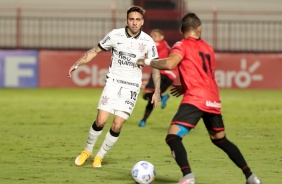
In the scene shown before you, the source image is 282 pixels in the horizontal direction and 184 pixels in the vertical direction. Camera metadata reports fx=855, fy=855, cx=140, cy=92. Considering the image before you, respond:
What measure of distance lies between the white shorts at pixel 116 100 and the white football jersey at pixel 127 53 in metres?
0.10

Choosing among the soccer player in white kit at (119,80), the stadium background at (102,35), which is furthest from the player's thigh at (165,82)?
the stadium background at (102,35)

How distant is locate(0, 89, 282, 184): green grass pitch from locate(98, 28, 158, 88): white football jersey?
1198mm

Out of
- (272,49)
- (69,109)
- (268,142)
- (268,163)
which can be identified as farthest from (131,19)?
(272,49)

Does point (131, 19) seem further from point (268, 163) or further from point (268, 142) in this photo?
point (268, 142)

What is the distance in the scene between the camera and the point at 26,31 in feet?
96.4

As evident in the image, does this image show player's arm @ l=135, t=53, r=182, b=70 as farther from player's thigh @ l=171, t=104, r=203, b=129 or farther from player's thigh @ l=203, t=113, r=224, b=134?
player's thigh @ l=203, t=113, r=224, b=134

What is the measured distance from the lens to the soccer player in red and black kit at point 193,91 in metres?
9.51

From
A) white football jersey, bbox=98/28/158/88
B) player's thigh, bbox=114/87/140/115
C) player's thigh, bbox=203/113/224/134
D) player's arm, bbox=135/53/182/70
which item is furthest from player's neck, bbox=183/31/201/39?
player's thigh, bbox=114/87/140/115

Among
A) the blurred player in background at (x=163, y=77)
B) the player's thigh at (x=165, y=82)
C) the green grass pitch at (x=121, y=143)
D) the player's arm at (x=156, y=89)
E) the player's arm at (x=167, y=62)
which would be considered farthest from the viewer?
the player's thigh at (x=165, y=82)

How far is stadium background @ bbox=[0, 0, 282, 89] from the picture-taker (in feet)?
90.6

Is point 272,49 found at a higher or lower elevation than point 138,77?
lower

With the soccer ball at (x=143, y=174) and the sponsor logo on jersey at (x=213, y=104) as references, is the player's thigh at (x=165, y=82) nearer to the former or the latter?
the soccer ball at (x=143, y=174)

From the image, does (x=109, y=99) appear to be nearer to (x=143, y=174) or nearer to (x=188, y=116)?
(x=143, y=174)

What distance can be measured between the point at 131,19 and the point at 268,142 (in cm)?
434
